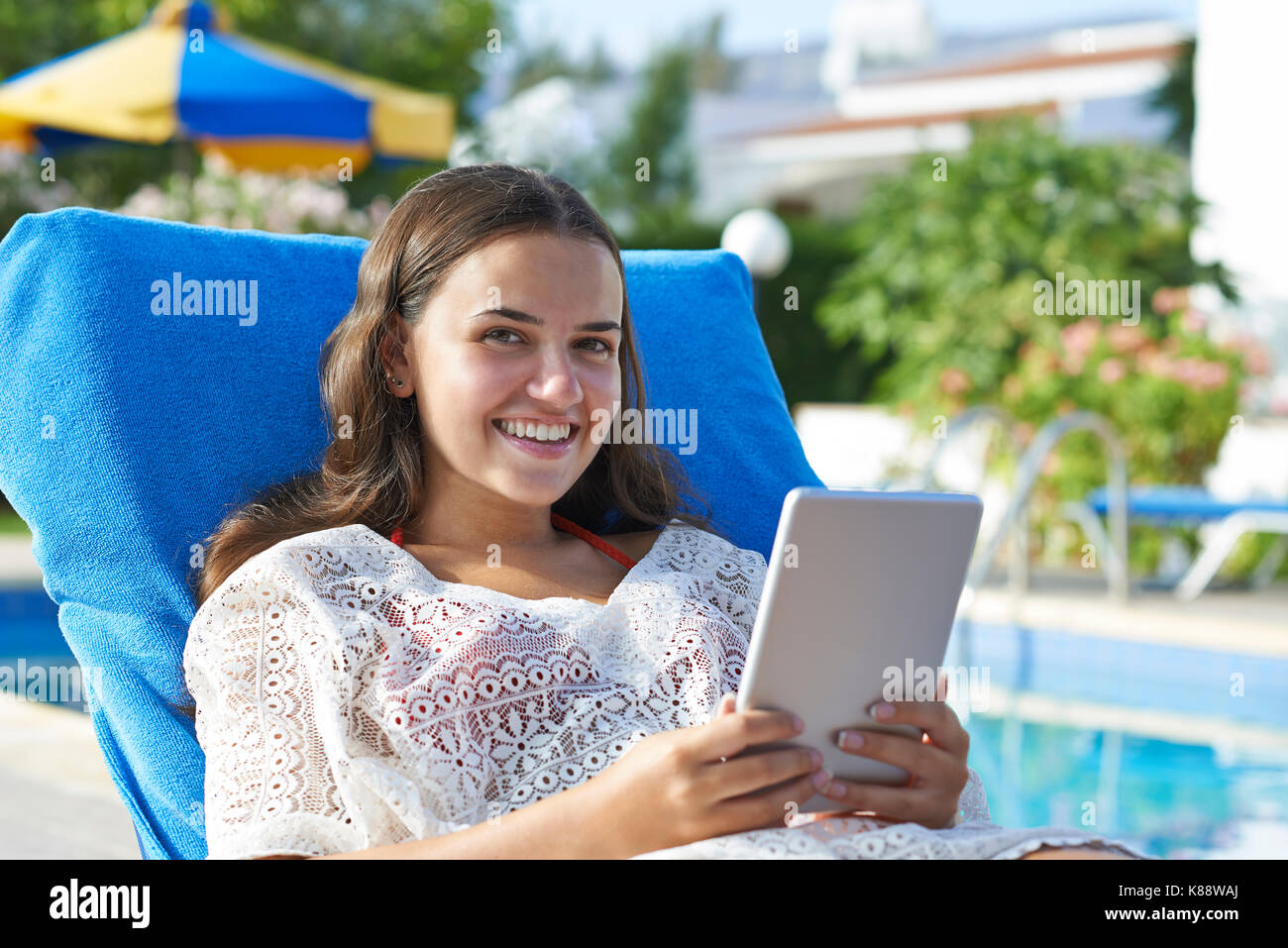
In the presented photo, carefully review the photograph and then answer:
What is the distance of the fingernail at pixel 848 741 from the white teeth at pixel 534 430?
0.57 m

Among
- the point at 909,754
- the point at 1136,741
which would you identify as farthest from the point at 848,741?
the point at 1136,741

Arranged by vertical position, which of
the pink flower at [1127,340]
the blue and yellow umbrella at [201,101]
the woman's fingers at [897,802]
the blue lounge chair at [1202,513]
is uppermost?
the blue and yellow umbrella at [201,101]

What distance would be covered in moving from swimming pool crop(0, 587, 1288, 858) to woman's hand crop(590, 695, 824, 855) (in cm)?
297

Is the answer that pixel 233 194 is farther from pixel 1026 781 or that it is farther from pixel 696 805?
pixel 696 805

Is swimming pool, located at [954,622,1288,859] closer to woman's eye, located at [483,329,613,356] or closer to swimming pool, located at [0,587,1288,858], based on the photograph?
swimming pool, located at [0,587,1288,858]

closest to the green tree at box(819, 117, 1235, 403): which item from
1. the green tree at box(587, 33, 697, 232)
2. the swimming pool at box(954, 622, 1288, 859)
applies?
the swimming pool at box(954, 622, 1288, 859)

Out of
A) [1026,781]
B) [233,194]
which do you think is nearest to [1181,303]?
[1026,781]

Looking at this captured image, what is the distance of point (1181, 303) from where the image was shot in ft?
27.5

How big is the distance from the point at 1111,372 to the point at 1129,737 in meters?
3.16

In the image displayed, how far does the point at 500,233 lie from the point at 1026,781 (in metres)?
3.48

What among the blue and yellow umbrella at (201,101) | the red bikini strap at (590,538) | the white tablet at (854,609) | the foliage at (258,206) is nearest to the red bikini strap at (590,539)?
the red bikini strap at (590,538)

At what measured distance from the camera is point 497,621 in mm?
1681

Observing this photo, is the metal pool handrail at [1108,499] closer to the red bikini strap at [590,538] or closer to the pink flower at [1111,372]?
the pink flower at [1111,372]

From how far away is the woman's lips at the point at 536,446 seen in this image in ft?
5.95
